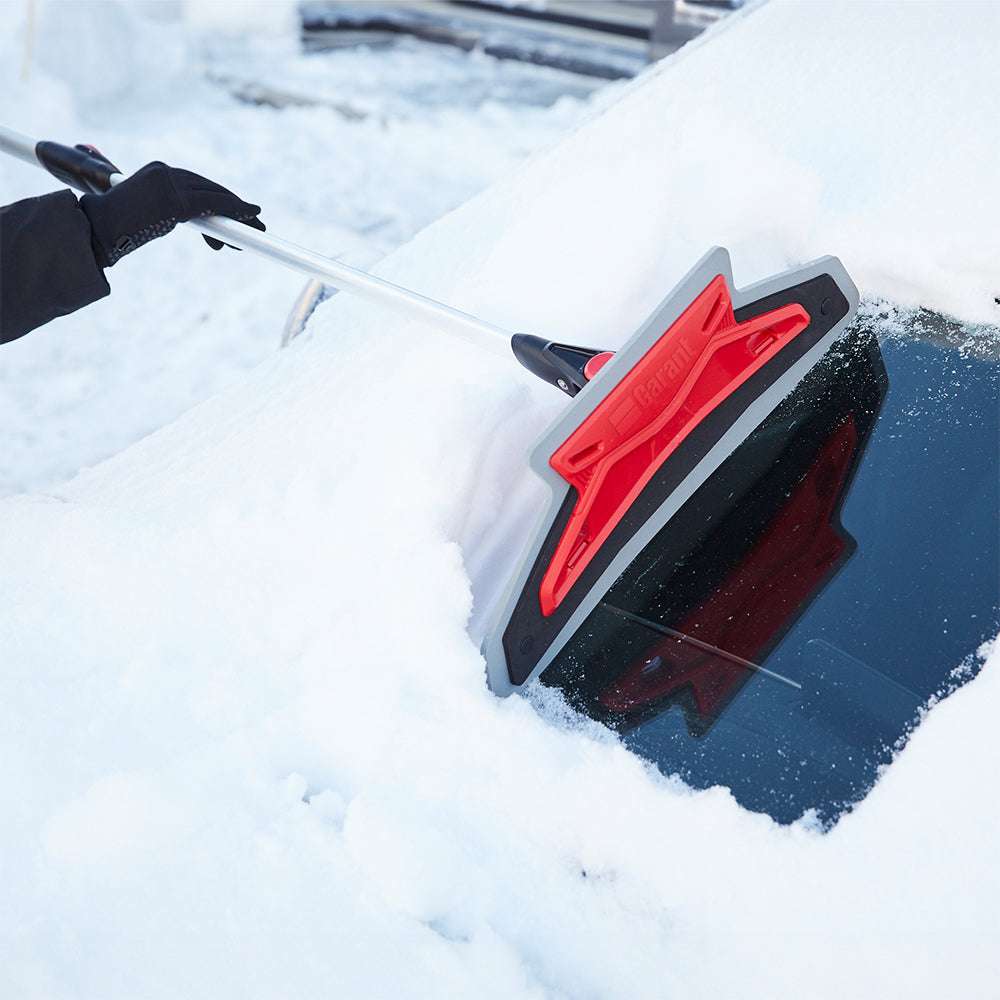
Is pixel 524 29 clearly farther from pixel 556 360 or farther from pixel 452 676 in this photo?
pixel 452 676

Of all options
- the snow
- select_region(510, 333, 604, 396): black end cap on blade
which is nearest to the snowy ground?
the snow

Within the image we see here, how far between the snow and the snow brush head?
91 mm

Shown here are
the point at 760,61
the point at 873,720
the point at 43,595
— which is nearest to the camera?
the point at 873,720

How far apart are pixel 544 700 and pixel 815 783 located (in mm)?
287

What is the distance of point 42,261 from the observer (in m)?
1.55

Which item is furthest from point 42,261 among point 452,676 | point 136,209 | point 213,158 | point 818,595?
point 213,158

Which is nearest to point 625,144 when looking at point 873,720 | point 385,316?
point 385,316

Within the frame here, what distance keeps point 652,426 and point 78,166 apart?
44.3 inches

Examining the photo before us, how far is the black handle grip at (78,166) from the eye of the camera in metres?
1.82

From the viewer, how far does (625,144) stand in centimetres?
172

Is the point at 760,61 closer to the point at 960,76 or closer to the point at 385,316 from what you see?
the point at 960,76

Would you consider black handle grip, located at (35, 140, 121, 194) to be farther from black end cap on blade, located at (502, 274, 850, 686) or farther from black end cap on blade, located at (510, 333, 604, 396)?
black end cap on blade, located at (502, 274, 850, 686)

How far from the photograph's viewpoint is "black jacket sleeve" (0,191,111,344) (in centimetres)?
153

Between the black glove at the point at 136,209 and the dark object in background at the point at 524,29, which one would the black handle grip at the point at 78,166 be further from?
the dark object in background at the point at 524,29
